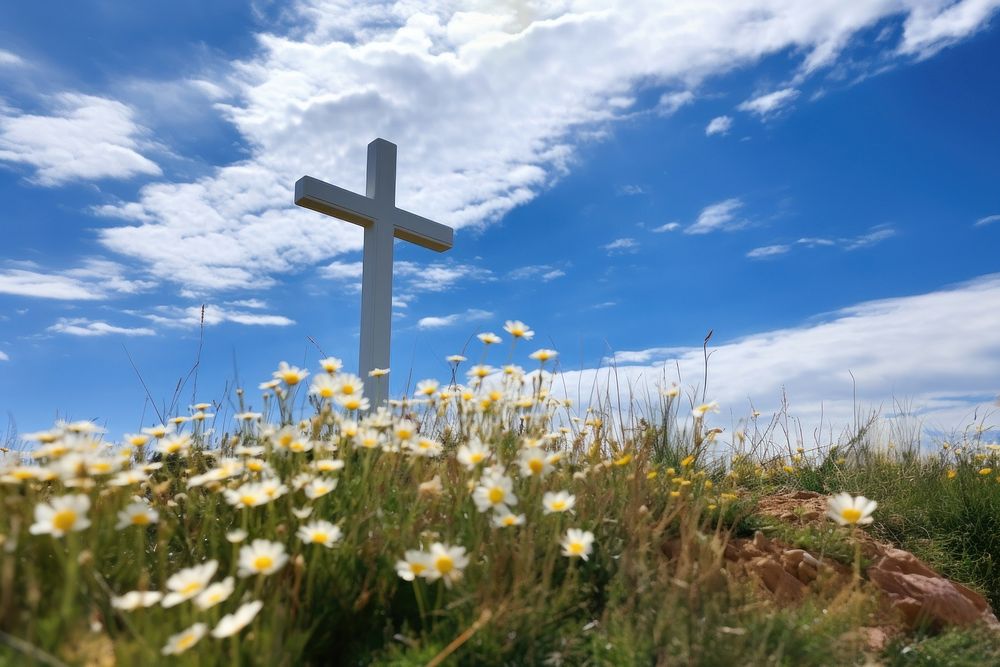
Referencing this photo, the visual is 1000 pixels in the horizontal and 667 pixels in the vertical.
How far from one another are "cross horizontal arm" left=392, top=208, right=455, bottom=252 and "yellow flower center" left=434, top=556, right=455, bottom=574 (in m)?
5.42

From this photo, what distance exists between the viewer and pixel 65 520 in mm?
1978

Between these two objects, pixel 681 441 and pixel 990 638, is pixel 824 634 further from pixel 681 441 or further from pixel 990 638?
pixel 681 441

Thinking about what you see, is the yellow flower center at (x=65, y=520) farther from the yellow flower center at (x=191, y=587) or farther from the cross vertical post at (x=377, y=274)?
the cross vertical post at (x=377, y=274)

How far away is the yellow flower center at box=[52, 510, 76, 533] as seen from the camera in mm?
1975

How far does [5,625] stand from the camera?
197 centimetres

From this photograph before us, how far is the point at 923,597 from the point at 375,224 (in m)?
5.28

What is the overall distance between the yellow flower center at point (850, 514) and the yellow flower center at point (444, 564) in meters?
1.29

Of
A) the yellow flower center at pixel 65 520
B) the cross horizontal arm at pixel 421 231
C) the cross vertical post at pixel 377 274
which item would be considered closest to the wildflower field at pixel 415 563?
the yellow flower center at pixel 65 520

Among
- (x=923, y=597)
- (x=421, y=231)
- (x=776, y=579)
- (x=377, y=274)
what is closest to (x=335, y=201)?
(x=377, y=274)

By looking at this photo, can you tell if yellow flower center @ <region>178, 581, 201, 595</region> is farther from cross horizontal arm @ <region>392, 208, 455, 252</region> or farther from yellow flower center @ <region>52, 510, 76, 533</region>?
cross horizontal arm @ <region>392, 208, 455, 252</region>

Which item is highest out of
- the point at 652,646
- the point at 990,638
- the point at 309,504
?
the point at 309,504

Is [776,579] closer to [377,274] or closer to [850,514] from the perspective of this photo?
[850,514]

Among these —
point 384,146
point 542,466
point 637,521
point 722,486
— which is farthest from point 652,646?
point 384,146

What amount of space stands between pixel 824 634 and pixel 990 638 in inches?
52.2
